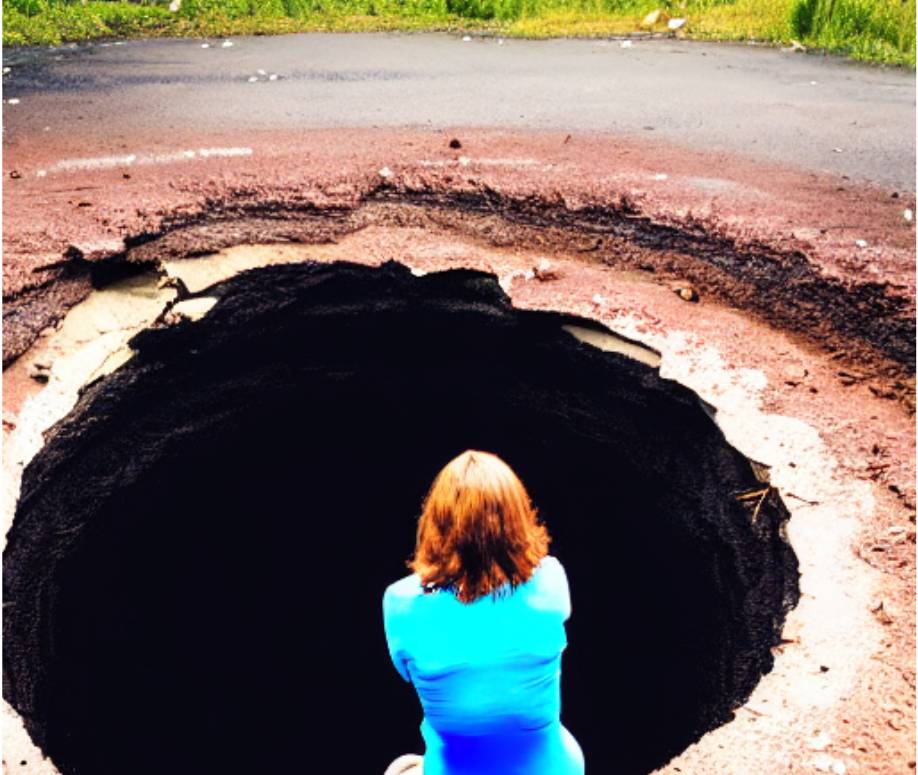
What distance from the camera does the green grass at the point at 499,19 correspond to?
9258mm

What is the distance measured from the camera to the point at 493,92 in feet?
24.9

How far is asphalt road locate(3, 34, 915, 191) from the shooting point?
6785mm

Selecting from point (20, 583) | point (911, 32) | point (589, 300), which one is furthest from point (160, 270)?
point (911, 32)

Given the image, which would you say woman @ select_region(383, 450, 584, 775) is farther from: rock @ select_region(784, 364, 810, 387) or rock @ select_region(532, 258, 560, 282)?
rock @ select_region(532, 258, 560, 282)

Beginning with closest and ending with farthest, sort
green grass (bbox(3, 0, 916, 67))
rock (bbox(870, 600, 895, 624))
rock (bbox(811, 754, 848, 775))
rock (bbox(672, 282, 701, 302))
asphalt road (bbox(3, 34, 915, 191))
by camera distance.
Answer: rock (bbox(811, 754, 848, 775)) < rock (bbox(870, 600, 895, 624)) < rock (bbox(672, 282, 701, 302)) < asphalt road (bbox(3, 34, 915, 191)) < green grass (bbox(3, 0, 916, 67))

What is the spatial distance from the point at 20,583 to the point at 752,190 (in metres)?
5.01

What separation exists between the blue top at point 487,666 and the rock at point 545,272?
3.37 meters

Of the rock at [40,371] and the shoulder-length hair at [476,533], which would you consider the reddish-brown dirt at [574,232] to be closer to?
the rock at [40,371]

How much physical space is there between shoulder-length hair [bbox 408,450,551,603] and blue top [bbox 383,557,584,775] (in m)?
0.04

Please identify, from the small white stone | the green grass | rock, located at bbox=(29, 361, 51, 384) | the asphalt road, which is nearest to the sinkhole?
rock, located at bbox=(29, 361, 51, 384)

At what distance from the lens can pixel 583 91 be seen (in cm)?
765

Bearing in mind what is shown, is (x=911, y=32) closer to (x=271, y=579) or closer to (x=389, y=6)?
(x=389, y=6)

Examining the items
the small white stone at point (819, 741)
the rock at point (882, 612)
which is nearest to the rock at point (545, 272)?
the rock at point (882, 612)

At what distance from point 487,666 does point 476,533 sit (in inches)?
12.6
